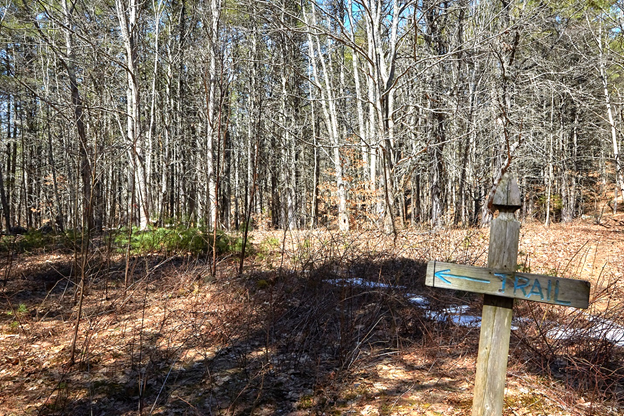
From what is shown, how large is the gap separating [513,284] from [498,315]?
21 centimetres

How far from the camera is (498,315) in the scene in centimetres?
216

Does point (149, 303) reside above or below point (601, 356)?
below

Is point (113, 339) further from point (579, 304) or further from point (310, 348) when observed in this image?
point (579, 304)

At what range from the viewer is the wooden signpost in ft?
6.73

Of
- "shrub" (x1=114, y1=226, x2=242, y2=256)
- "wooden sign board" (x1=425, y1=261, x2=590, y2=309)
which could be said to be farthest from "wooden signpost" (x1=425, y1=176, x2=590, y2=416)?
"shrub" (x1=114, y1=226, x2=242, y2=256)

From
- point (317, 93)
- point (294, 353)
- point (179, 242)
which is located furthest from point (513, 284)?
point (317, 93)

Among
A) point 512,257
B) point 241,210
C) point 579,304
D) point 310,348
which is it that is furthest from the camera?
point 241,210

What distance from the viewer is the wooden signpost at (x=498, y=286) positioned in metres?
2.05

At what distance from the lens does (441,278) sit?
7.43 ft

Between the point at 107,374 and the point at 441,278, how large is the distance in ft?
10.4

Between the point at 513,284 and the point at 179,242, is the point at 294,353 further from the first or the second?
the point at 179,242

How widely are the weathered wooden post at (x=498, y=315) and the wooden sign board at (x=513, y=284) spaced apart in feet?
0.21

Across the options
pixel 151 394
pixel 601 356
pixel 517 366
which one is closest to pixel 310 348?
pixel 151 394

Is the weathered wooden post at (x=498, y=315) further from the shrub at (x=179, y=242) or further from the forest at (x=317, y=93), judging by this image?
the shrub at (x=179, y=242)
